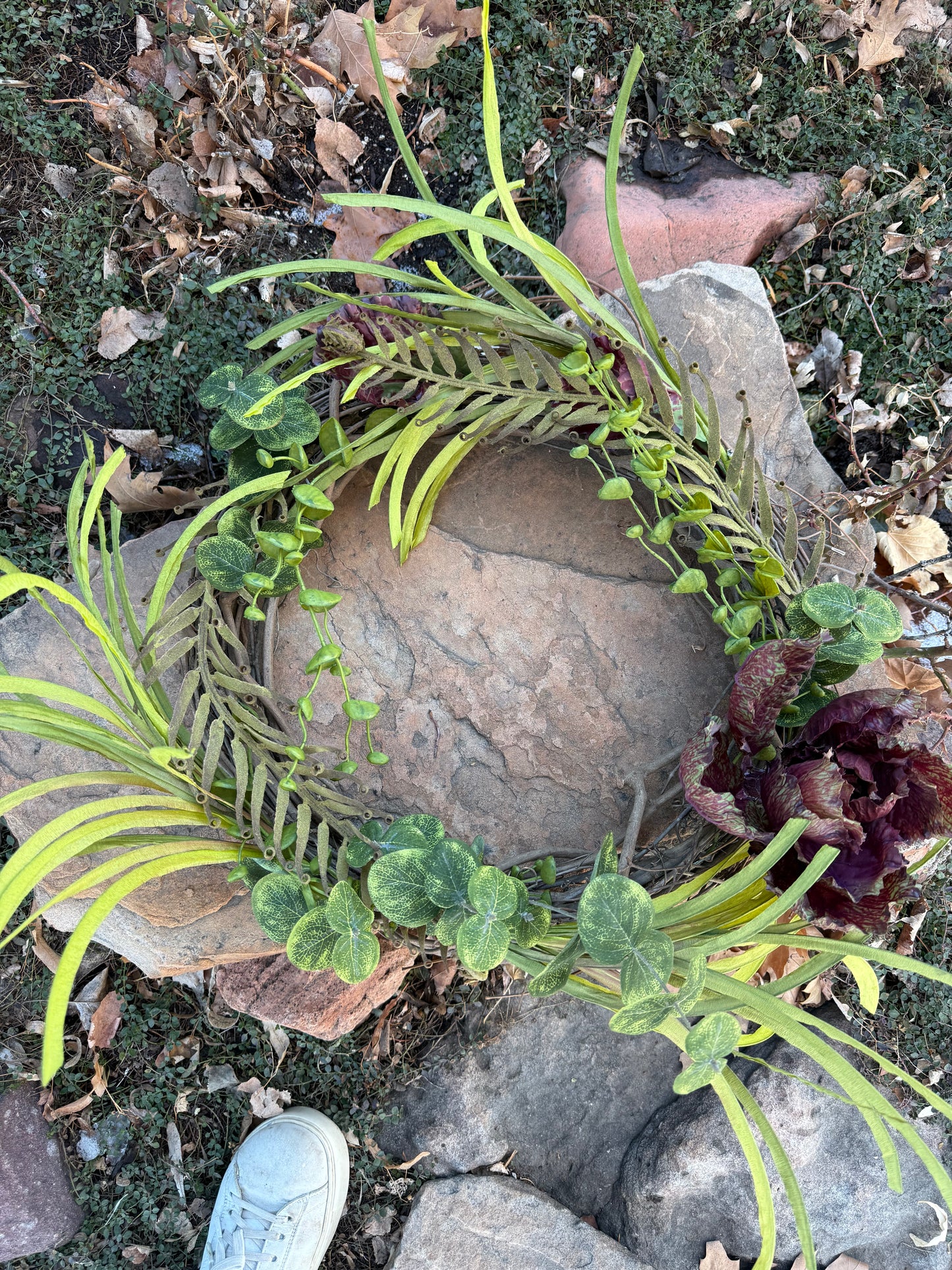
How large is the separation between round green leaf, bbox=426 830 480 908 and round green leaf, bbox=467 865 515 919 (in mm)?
33

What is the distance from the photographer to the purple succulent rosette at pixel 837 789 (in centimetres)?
119

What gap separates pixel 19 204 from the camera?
2.01 metres

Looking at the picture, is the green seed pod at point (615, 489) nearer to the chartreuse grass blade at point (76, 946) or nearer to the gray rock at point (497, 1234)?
the chartreuse grass blade at point (76, 946)

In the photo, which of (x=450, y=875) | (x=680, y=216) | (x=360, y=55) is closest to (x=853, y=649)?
(x=450, y=875)

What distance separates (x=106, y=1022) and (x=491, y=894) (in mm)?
1398

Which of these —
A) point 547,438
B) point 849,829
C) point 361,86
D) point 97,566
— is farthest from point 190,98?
point 849,829

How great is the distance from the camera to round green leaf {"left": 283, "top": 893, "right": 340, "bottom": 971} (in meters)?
1.22

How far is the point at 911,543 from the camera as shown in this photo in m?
1.92

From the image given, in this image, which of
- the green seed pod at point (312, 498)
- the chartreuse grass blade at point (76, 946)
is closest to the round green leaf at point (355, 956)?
the chartreuse grass blade at point (76, 946)

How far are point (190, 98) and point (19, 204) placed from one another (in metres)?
0.47

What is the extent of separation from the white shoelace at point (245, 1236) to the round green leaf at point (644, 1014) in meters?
1.42

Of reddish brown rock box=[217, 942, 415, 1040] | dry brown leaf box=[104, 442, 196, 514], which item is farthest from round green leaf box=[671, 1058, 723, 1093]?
dry brown leaf box=[104, 442, 196, 514]

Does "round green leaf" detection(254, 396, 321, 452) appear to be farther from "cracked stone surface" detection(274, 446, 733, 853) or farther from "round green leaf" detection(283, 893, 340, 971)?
"round green leaf" detection(283, 893, 340, 971)

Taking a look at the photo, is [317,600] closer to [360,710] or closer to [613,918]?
[360,710]
